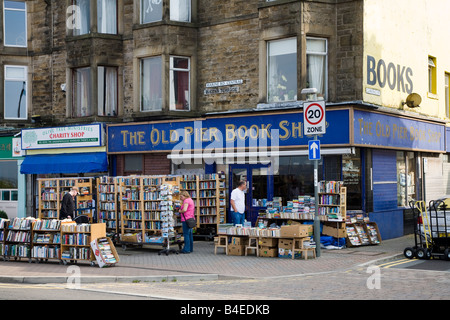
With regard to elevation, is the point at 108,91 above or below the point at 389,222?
above

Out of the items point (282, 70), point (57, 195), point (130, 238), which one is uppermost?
point (282, 70)

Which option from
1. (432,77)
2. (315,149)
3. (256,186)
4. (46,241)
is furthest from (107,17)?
(432,77)

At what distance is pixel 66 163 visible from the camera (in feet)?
84.4

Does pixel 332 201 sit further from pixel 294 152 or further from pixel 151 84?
pixel 151 84

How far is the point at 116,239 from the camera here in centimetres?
2005

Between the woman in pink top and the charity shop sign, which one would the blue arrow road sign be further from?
the charity shop sign

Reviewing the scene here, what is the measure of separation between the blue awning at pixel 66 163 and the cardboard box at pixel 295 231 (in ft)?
34.3

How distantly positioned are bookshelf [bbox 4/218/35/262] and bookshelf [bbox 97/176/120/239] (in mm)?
3408

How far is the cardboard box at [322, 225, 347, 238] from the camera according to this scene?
19.0 metres

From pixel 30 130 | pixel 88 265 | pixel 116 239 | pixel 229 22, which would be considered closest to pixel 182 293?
pixel 88 265

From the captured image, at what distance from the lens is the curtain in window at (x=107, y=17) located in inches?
1013

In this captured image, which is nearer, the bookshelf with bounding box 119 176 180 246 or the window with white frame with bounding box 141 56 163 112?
the bookshelf with bounding box 119 176 180 246

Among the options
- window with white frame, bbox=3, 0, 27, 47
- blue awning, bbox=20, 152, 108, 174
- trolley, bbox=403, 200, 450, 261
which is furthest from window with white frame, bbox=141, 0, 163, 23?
trolley, bbox=403, 200, 450, 261

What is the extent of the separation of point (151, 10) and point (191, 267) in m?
Answer: 12.5
